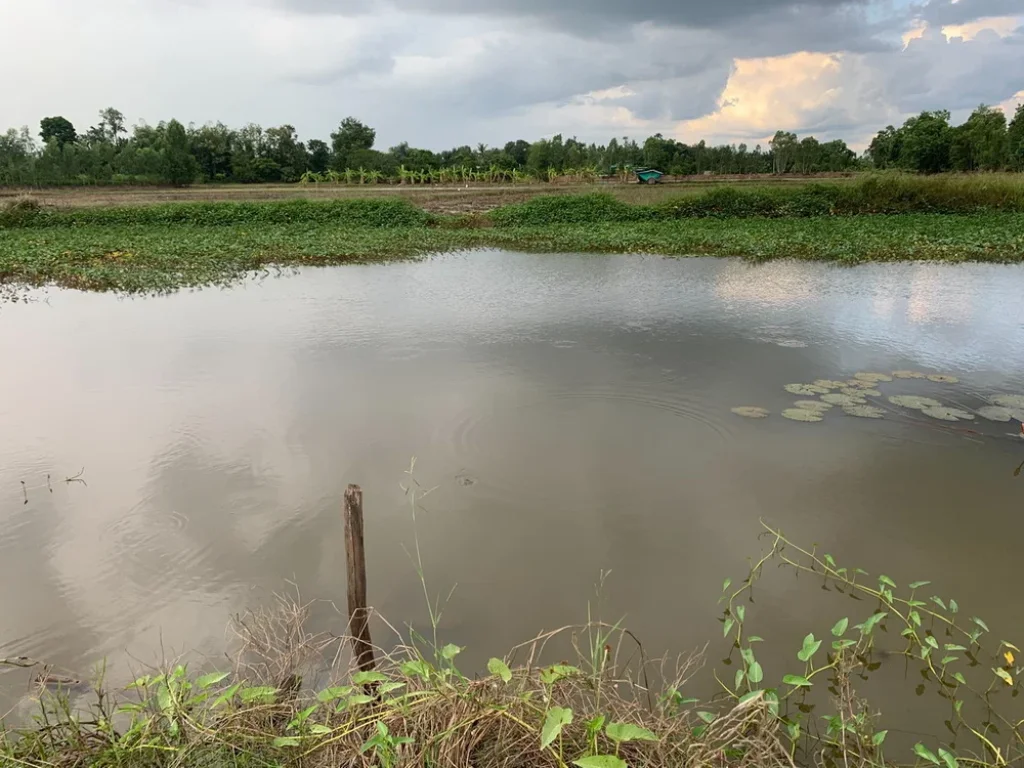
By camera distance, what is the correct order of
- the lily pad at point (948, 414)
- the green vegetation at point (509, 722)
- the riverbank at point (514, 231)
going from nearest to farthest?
the green vegetation at point (509, 722) → the lily pad at point (948, 414) → the riverbank at point (514, 231)

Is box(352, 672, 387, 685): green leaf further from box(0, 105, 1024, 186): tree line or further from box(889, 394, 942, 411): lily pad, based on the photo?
box(0, 105, 1024, 186): tree line

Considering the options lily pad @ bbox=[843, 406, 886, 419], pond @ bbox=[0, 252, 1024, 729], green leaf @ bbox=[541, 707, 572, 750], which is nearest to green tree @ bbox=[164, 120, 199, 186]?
pond @ bbox=[0, 252, 1024, 729]

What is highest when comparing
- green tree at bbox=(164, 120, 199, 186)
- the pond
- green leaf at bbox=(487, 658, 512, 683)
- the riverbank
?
green tree at bbox=(164, 120, 199, 186)

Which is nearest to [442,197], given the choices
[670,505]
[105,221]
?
[105,221]

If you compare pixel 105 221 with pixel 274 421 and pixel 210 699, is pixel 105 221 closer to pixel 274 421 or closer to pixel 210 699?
pixel 274 421

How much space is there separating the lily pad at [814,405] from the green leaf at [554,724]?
4.57 m

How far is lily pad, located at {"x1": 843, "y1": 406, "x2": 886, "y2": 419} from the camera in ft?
17.8

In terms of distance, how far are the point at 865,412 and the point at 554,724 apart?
4.84m

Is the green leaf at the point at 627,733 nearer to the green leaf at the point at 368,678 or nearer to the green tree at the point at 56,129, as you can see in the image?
the green leaf at the point at 368,678

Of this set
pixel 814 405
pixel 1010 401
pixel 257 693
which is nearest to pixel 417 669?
pixel 257 693

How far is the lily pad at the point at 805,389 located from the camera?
5.96 m

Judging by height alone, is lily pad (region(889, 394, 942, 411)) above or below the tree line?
below

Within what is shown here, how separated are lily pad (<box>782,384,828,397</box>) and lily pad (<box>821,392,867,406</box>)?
4.0 inches

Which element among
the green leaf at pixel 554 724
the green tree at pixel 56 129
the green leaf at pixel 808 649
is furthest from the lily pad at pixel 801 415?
the green tree at pixel 56 129
